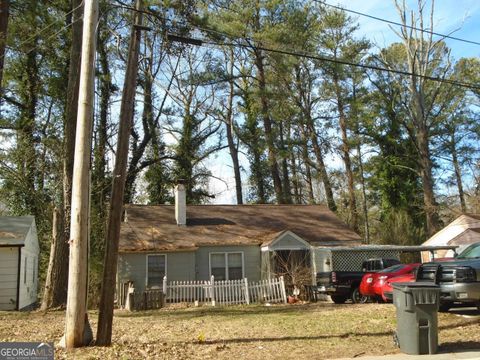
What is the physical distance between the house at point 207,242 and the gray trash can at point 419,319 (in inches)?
607

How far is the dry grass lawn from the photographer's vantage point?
896 centimetres

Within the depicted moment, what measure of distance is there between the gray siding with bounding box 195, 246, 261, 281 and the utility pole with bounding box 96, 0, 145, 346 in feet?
49.2

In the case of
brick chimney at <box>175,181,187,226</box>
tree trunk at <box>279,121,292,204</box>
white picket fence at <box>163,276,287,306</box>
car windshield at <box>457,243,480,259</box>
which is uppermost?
tree trunk at <box>279,121,292,204</box>

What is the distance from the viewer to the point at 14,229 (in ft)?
70.5

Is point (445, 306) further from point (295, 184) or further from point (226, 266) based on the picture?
point (295, 184)

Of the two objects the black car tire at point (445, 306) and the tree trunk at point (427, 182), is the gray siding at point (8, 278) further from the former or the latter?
the tree trunk at point (427, 182)

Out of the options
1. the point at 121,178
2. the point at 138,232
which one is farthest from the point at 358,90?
the point at 121,178

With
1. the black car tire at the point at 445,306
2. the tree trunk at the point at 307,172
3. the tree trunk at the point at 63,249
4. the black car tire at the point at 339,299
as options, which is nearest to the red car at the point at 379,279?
the black car tire at the point at 339,299

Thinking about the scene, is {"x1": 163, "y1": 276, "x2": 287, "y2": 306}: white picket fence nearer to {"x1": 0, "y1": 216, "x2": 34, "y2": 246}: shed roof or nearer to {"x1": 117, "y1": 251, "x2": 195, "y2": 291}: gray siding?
{"x1": 117, "y1": 251, "x2": 195, "y2": 291}: gray siding

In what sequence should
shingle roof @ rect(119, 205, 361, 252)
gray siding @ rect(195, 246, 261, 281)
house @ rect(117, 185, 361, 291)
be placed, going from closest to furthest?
house @ rect(117, 185, 361, 291)
shingle roof @ rect(119, 205, 361, 252)
gray siding @ rect(195, 246, 261, 281)

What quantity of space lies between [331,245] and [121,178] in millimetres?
18276

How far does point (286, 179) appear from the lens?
43594mm

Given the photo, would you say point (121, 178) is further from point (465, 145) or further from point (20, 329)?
point (465, 145)

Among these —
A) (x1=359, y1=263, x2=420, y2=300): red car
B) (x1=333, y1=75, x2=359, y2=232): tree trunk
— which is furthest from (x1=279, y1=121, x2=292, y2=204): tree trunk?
(x1=359, y1=263, x2=420, y2=300): red car
